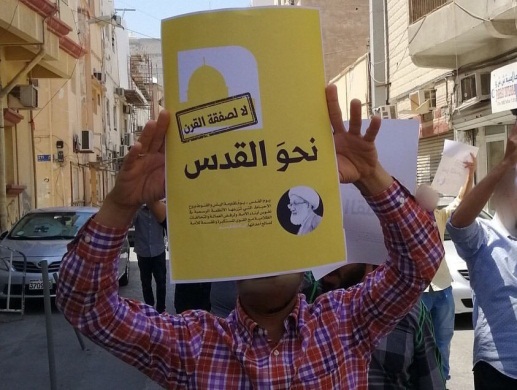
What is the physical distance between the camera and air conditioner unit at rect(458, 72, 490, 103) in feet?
50.4

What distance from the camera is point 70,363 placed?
7688mm

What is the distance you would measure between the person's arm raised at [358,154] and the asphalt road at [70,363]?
4.98 metres

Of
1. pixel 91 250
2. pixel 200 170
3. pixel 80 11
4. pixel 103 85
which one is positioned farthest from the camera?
pixel 103 85

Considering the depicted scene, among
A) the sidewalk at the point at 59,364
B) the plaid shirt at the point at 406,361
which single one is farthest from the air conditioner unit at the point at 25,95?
the plaid shirt at the point at 406,361

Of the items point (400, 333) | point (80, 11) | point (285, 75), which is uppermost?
point (80, 11)

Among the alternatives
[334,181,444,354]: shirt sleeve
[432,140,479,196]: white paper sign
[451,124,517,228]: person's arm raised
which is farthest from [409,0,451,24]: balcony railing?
[334,181,444,354]: shirt sleeve

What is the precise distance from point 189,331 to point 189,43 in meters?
0.83

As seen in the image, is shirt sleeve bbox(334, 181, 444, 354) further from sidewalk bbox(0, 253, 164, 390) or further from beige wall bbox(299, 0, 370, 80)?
beige wall bbox(299, 0, 370, 80)

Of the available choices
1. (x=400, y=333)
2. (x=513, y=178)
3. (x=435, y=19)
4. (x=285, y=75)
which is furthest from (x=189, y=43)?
(x=435, y=19)

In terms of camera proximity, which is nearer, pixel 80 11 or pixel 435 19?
pixel 435 19

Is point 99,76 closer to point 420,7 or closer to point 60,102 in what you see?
point 60,102

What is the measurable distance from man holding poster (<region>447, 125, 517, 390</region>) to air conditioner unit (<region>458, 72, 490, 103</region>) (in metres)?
12.7

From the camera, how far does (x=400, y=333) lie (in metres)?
2.69

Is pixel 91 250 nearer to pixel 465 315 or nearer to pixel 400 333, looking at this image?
pixel 400 333
